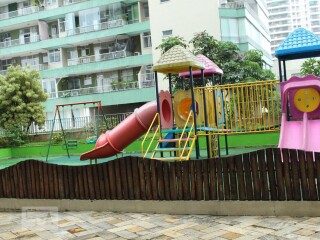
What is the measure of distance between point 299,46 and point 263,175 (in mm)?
4239

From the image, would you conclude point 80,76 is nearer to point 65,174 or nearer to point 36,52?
point 36,52

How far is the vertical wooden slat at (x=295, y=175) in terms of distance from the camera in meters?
5.84

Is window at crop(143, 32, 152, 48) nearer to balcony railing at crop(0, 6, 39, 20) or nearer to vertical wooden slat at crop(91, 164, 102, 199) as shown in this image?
balcony railing at crop(0, 6, 39, 20)

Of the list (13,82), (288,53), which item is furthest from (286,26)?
(288,53)

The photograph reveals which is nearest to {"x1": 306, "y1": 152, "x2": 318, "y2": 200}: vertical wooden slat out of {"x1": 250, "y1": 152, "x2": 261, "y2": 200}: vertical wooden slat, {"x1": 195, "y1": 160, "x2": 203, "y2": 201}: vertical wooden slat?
{"x1": 250, "y1": 152, "x2": 261, "y2": 200}: vertical wooden slat

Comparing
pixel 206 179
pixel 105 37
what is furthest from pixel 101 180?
pixel 105 37

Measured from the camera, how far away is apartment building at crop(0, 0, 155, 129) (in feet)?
101

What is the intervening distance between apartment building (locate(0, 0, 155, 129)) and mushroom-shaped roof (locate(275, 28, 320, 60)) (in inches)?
799

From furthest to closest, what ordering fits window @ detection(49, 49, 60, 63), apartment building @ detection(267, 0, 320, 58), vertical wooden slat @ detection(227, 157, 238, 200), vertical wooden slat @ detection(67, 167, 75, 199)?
1. apartment building @ detection(267, 0, 320, 58)
2. window @ detection(49, 49, 60, 63)
3. vertical wooden slat @ detection(67, 167, 75, 199)
4. vertical wooden slat @ detection(227, 157, 238, 200)

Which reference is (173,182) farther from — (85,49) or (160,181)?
(85,49)

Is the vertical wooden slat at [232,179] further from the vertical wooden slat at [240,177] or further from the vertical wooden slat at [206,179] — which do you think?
the vertical wooden slat at [206,179]

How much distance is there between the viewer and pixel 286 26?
164 meters

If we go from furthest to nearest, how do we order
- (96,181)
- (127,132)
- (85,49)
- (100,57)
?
(85,49)
(100,57)
(127,132)
(96,181)

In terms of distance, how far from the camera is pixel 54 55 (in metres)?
35.3
